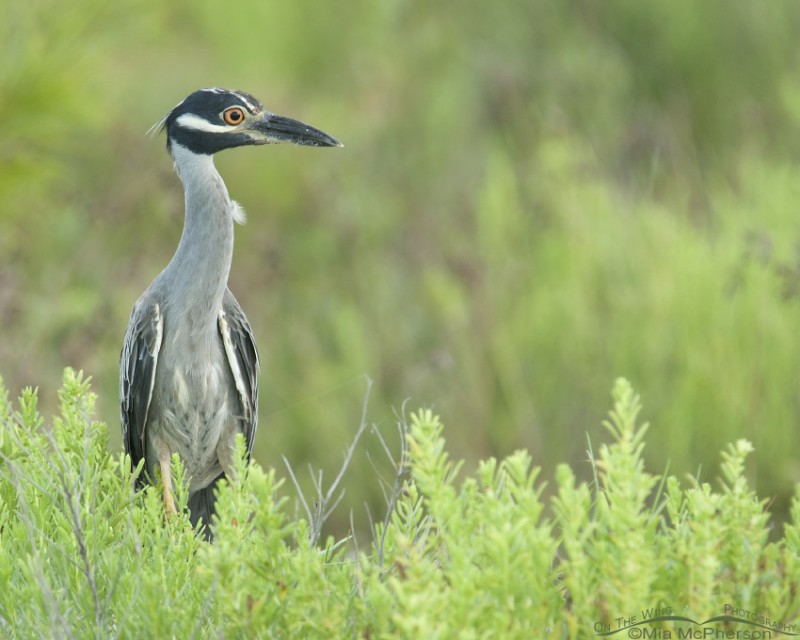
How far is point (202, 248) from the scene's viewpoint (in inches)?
144

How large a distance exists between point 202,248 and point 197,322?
9.9 inches

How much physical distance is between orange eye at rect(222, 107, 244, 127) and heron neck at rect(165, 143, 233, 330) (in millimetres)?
147

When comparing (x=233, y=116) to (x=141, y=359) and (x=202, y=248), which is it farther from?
(x=141, y=359)

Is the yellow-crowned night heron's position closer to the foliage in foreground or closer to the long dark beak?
the long dark beak

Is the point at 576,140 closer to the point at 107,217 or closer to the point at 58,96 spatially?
the point at 107,217

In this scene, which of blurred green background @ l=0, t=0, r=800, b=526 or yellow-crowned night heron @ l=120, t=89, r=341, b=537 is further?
blurred green background @ l=0, t=0, r=800, b=526

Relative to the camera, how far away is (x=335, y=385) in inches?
243

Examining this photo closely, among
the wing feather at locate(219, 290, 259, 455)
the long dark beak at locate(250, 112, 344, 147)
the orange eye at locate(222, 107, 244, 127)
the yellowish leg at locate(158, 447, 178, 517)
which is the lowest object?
the yellowish leg at locate(158, 447, 178, 517)

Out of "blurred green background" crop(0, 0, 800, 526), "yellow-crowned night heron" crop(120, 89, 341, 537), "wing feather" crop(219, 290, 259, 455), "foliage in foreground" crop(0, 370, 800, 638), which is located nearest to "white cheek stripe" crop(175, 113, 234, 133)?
"yellow-crowned night heron" crop(120, 89, 341, 537)

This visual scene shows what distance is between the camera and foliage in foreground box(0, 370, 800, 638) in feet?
6.18

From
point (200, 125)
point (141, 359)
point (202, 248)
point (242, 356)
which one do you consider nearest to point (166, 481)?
point (141, 359)

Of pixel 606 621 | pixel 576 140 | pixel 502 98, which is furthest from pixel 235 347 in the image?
pixel 502 98

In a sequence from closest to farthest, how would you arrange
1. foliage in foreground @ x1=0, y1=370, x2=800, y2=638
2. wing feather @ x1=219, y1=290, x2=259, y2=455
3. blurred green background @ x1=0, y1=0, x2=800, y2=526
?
foliage in foreground @ x1=0, y1=370, x2=800, y2=638
wing feather @ x1=219, y1=290, x2=259, y2=455
blurred green background @ x1=0, y1=0, x2=800, y2=526

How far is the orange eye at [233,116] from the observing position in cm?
369
